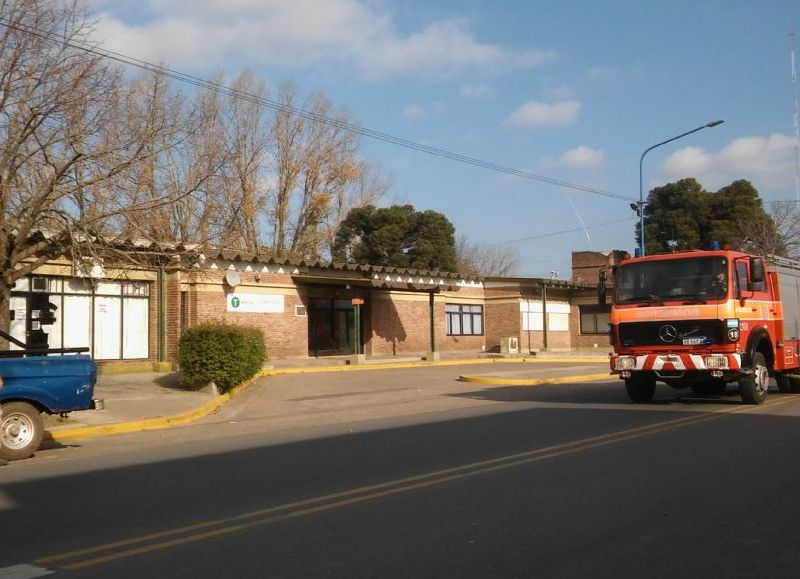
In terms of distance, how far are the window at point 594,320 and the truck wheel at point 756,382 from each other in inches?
1232

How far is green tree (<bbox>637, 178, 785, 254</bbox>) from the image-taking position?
48.6 metres

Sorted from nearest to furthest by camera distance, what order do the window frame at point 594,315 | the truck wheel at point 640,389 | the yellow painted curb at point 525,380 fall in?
the truck wheel at point 640,389 → the yellow painted curb at point 525,380 → the window frame at point 594,315

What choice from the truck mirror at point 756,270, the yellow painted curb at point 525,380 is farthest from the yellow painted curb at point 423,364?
the truck mirror at point 756,270

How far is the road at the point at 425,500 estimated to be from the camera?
549 cm

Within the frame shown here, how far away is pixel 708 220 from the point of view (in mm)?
50469

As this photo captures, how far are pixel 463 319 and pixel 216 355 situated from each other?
2306cm

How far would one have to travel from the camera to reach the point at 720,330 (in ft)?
45.5

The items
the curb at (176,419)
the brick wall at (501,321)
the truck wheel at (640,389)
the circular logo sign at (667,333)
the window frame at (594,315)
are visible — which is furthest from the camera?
the window frame at (594,315)

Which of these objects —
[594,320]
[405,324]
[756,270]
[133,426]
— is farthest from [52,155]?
[594,320]

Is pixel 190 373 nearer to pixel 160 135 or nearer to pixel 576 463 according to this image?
pixel 160 135

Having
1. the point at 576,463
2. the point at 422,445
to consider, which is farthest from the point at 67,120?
the point at 576,463

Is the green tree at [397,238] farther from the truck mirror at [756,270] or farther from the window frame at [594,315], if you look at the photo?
the truck mirror at [756,270]

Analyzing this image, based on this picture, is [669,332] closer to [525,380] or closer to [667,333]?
[667,333]

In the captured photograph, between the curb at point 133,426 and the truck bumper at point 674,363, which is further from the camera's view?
the truck bumper at point 674,363
